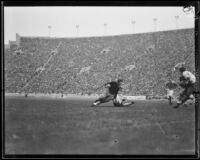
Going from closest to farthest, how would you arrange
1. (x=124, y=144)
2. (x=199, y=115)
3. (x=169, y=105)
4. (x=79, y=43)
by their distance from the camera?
(x=199, y=115), (x=124, y=144), (x=169, y=105), (x=79, y=43)

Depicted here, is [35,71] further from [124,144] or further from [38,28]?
[124,144]

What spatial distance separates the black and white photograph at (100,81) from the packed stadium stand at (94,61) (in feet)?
0.10

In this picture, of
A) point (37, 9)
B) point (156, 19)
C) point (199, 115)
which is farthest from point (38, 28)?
point (199, 115)

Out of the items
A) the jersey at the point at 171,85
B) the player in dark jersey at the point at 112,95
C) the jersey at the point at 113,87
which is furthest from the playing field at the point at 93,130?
the jersey at the point at 171,85

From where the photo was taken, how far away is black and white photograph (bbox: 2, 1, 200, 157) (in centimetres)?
800

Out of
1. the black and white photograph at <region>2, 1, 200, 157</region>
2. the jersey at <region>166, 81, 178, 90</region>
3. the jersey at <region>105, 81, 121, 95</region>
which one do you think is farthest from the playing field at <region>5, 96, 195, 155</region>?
the jersey at <region>166, 81, 178, 90</region>

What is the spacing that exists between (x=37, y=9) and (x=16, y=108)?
268 cm

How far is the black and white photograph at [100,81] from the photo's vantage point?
26.2 feet

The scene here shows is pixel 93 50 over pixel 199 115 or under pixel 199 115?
over

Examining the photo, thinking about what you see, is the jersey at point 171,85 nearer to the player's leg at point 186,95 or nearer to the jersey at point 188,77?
the jersey at point 188,77

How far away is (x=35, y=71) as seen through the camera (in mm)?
9000

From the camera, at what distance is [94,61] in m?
10.2

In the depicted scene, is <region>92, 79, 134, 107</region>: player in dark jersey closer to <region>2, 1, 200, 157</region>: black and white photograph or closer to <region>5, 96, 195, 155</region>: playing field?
<region>2, 1, 200, 157</region>: black and white photograph
